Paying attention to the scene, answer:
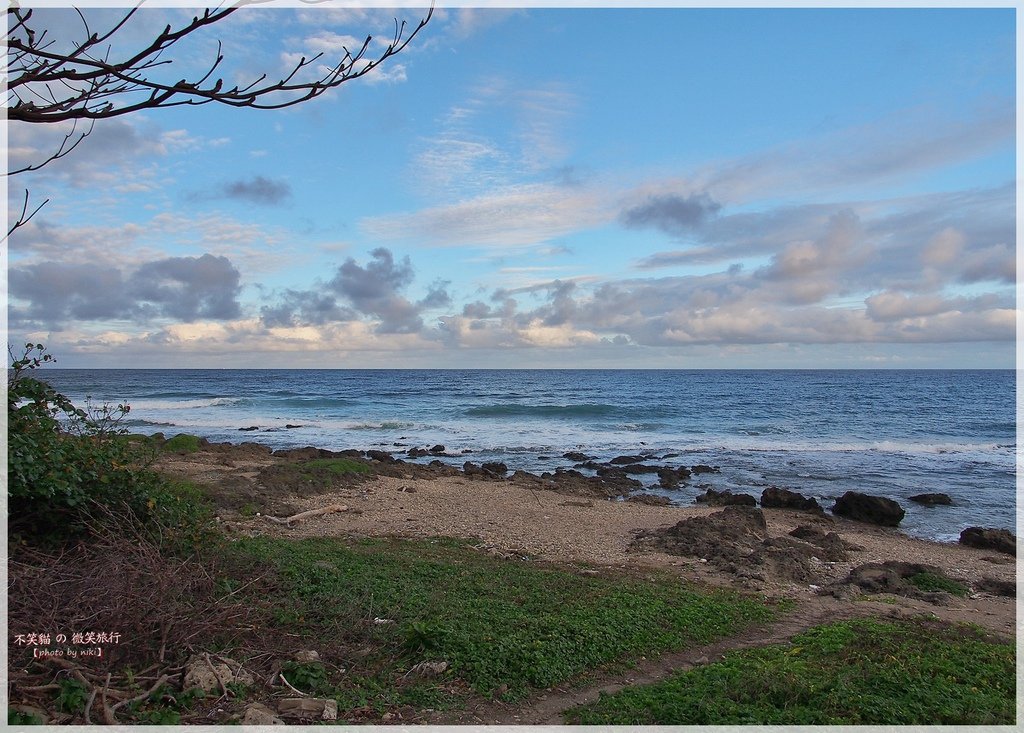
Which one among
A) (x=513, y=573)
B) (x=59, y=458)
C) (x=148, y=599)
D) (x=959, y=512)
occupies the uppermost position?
(x=59, y=458)

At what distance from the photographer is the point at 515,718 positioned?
177 inches

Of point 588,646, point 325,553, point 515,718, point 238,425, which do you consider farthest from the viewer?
point 238,425

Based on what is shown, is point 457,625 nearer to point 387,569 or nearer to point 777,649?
point 387,569

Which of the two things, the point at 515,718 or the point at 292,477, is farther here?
the point at 292,477

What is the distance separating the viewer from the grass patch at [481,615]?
5.07 metres

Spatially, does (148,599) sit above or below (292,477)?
above

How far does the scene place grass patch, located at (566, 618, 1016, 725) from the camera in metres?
4.03

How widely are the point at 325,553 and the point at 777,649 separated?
17.9 ft

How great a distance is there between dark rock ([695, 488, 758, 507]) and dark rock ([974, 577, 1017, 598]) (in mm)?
6992

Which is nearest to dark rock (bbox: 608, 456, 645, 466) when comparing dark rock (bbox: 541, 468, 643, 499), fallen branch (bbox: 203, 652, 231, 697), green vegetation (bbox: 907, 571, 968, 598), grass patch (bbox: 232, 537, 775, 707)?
dark rock (bbox: 541, 468, 643, 499)

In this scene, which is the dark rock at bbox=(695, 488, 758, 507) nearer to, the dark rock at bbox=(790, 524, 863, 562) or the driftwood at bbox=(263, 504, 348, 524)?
the dark rock at bbox=(790, 524, 863, 562)

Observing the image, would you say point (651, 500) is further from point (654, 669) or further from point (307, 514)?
point (654, 669)

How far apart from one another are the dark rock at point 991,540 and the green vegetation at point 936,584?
4168mm

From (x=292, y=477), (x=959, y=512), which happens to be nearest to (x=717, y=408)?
(x=959, y=512)
